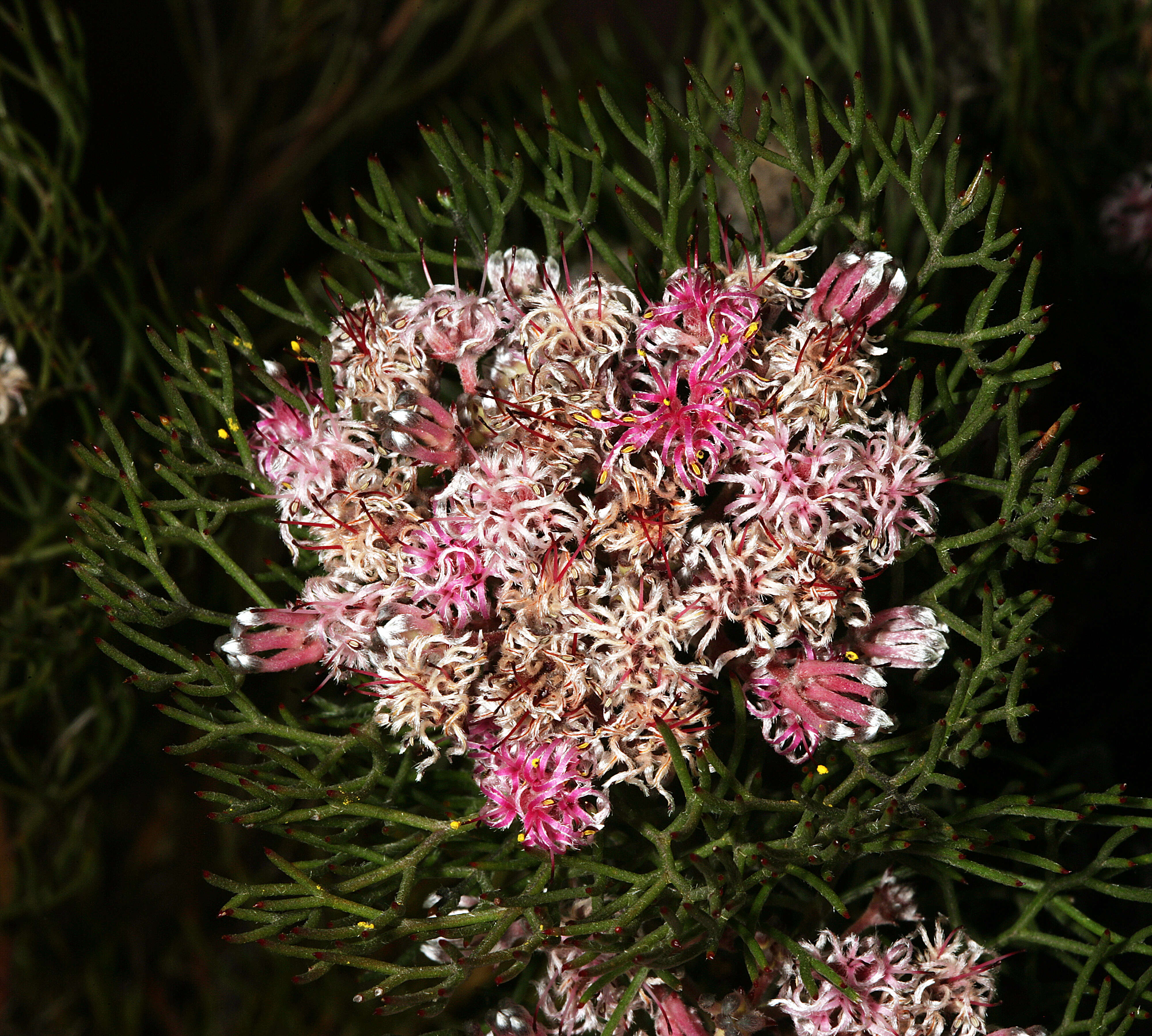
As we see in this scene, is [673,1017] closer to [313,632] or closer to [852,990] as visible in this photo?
[852,990]

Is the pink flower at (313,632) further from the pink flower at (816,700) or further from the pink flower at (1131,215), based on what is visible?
the pink flower at (1131,215)

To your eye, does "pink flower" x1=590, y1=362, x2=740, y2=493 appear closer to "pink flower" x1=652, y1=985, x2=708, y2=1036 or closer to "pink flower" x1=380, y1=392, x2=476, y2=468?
"pink flower" x1=380, y1=392, x2=476, y2=468

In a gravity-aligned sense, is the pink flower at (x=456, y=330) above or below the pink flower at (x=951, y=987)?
above

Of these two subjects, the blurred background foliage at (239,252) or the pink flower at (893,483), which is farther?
the blurred background foliage at (239,252)

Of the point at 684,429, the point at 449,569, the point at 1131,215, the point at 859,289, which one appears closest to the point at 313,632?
the point at 449,569

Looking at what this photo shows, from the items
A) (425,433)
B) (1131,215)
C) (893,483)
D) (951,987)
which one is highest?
(425,433)

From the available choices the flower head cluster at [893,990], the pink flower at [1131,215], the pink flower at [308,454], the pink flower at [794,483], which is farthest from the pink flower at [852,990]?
the pink flower at [1131,215]

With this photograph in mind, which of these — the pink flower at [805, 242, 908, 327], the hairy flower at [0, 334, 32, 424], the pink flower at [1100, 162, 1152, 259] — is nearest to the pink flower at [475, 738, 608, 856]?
the pink flower at [805, 242, 908, 327]

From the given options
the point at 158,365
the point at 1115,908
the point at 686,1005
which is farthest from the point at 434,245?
the point at 1115,908

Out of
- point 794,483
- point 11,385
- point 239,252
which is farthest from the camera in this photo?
point 239,252
